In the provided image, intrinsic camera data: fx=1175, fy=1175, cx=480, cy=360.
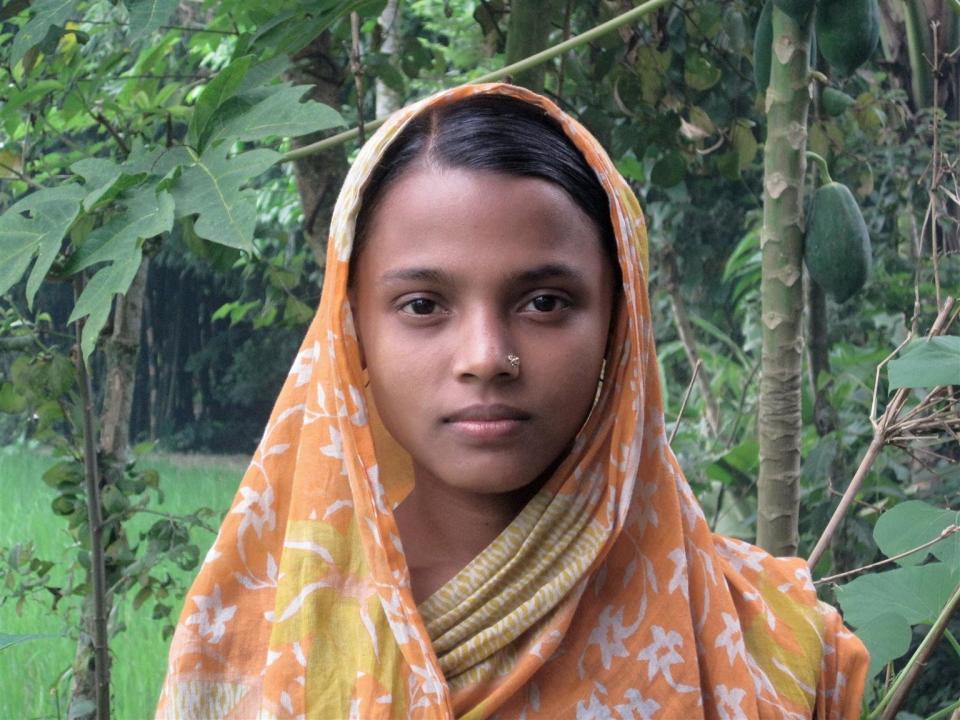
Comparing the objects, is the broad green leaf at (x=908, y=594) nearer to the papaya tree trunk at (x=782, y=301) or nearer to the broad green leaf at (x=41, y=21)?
the papaya tree trunk at (x=782, y=301)

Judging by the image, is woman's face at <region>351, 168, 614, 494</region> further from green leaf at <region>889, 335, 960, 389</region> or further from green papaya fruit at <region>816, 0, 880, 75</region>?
green papaya fruit at <region>816, 0, 880, 75</region>

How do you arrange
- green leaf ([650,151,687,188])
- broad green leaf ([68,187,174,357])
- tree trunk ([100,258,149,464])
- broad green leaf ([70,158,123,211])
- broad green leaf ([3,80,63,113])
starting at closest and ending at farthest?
broad green leaf ([68,187,174,357]) → broad green leaf ([70,158,123,211]) → broad green leaf ([3,80,63,113]) → tree trunk ([100,258,149,464]) → green leaf ([650,151,687,188])

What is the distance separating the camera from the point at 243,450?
2.77 meters

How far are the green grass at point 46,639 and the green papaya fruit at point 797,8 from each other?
1.24m

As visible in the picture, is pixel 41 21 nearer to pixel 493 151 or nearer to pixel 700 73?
pixel 493 151

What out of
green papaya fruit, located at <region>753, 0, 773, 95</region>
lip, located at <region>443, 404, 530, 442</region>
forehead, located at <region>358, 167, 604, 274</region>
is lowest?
lip, located at <region>443, 404, 530, 442</region>

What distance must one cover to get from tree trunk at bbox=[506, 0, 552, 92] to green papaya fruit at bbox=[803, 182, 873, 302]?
1.34 feet

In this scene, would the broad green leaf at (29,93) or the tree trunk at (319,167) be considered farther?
the tree trunk at (319,167)

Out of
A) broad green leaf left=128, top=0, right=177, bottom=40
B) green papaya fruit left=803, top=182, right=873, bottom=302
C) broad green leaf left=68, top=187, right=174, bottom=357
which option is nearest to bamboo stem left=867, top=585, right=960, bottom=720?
green papaya fruit left=803, top=182, right=873, bottom=302


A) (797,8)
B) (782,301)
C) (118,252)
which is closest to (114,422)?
(118,252)

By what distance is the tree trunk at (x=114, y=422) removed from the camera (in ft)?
5.55

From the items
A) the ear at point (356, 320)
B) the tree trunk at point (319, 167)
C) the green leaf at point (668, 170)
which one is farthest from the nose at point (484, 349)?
the green leaf at point (668, 170)

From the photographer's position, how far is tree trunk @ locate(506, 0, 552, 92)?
1.51 m

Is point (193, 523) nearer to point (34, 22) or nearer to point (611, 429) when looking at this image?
point (34, 22)
